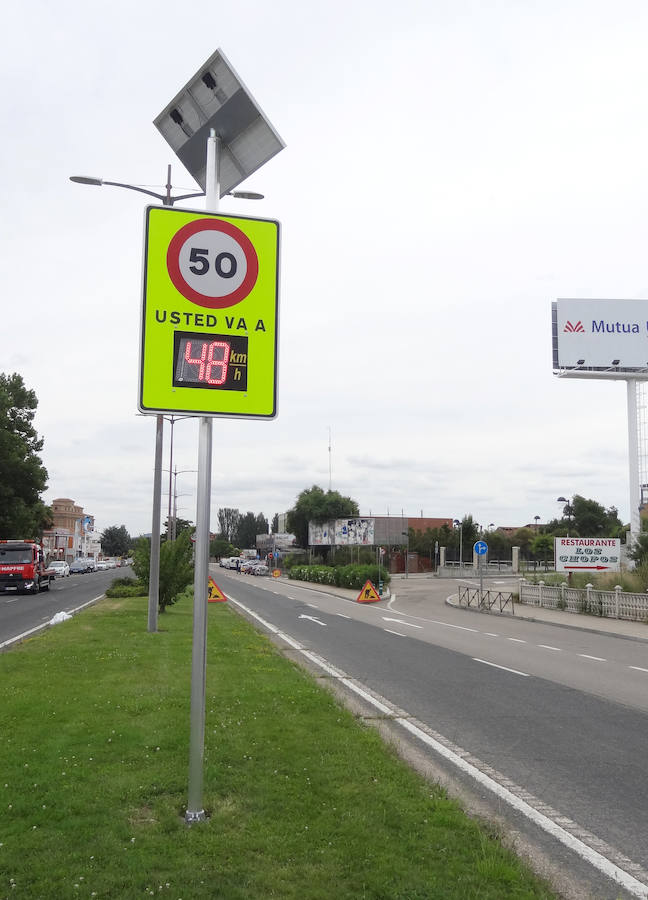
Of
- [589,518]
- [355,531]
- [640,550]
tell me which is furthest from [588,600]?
[589,518]

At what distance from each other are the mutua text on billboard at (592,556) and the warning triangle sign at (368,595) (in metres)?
9.36

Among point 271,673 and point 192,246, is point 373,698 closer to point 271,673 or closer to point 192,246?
point 271,673

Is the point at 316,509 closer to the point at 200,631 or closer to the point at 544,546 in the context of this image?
the point at 544,546

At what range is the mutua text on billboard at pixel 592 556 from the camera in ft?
103

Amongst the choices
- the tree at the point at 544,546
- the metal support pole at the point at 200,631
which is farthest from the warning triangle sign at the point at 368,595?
the tree at the point at 544,546

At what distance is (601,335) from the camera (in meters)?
47.1

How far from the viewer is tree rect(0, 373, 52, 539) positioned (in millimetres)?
54375

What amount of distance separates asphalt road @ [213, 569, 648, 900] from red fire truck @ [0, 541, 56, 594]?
777 inches

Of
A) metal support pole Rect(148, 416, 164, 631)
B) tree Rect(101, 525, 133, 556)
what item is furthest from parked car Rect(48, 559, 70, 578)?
tree Rect(101, 525, 133, 556)

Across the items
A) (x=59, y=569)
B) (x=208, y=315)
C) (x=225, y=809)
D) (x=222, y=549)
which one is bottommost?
(x=222, y=549)

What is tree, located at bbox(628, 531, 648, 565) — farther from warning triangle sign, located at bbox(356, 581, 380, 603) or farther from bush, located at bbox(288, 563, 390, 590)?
bush, located at bbox(288, 563, 390, 590)

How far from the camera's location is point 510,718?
918 cm

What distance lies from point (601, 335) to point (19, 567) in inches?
1415

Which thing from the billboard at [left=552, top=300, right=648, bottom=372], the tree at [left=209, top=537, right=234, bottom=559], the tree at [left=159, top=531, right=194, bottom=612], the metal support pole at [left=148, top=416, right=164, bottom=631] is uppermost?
the billboard at [left=552, top=300, right=648, bottom=372]
